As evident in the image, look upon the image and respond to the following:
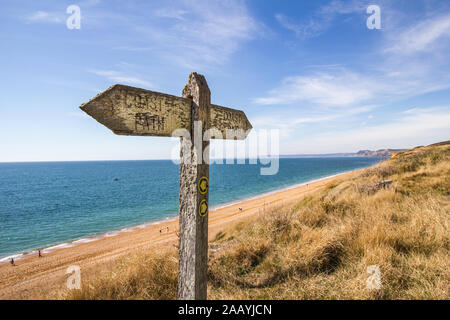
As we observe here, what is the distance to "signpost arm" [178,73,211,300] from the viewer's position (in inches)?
84.8

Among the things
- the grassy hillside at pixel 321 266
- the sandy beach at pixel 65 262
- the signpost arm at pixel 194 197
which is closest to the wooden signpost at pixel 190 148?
the signpost arm at pixel 194 197

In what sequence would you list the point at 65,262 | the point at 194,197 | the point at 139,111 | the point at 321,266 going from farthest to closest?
1. the point at 65,262
2. the point at 321,266
3. the point at 194,197
4. the point at 139,111

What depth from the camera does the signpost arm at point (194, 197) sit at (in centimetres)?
215

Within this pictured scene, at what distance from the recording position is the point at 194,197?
7.03 feet

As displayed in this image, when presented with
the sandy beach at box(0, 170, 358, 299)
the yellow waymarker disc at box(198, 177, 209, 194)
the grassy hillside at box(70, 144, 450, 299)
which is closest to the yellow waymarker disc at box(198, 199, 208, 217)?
the yellow waymarker disc at box(198, 177, 209, 194)

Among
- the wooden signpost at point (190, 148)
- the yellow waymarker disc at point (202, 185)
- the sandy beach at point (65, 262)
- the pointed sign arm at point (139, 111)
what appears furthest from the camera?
the sandy beach at point (65, 262)

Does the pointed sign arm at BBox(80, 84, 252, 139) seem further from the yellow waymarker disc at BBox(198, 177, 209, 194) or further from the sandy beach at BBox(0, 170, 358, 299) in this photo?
the sandy beach at BBox(0, 170, 358, 299)

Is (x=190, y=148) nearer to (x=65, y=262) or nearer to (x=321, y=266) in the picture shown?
(x=321, y=266)

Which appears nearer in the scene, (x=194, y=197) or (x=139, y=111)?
(x=139, y=111)

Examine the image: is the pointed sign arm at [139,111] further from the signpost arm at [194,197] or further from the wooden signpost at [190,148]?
the signpost arm at [194,197]

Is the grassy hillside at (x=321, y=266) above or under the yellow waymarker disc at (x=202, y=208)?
under

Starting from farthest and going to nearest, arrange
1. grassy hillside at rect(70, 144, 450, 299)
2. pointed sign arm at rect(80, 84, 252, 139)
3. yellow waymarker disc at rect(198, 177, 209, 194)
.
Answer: grassy hillside at rect(70, 144, 450, 299), yellow waymarker disc at rect(198, 177, 209, 194), pointed sign arm at rect(80, 84, 252, 139)

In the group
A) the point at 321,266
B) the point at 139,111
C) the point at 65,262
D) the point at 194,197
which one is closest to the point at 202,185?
the point at 194,197
